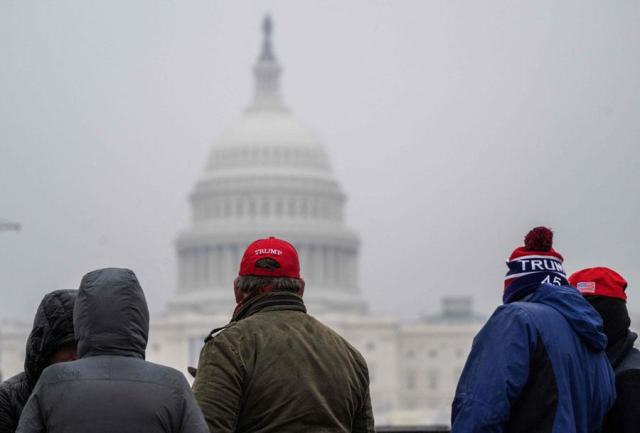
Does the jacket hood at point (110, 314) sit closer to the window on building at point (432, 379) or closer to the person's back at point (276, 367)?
the person's back at point (276, 367)

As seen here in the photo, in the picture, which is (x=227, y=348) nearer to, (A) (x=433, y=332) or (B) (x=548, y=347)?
(B) (x=548, y=347)

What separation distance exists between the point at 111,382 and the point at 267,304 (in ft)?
4.33

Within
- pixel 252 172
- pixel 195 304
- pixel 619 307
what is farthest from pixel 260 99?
pixel 619 307

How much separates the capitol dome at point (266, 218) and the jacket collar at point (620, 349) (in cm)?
14297

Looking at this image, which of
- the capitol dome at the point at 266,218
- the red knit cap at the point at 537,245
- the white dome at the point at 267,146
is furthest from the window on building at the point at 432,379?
the red knit cap at the point at 537,245

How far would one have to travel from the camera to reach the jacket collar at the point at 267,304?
8930 millimetres

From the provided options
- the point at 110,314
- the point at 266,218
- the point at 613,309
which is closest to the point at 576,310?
the point at 613,309

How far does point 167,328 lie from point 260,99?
27279mm

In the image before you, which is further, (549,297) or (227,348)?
(549,297)

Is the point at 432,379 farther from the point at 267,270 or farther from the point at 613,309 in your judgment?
the point at 267,270

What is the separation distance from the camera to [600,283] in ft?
32.5

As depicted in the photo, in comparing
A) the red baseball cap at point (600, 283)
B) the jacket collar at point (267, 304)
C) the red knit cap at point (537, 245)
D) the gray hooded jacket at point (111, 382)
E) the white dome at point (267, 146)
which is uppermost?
the white dome at point (267, 146)

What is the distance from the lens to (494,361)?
344 inches

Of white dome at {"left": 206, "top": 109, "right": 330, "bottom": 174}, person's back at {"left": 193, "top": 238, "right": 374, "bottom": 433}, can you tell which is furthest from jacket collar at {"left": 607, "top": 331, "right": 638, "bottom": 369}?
white dome at {"left": 206, "top": 109, "right": 330, "bottom": 174}
